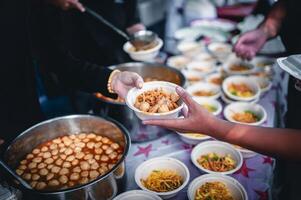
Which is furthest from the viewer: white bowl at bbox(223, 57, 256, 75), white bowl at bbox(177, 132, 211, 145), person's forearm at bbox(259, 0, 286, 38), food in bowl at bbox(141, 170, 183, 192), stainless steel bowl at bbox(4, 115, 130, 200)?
white bowl at bbox(223, 57, 256, 75)

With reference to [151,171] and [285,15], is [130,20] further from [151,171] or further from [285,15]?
[151,171]

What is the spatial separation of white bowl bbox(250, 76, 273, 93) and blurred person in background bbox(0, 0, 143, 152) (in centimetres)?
154

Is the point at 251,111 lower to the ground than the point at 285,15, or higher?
lower

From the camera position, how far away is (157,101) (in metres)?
1.85

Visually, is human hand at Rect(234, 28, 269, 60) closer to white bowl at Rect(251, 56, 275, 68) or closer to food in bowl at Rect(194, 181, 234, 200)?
white bowl at Rect(251, 56, 275, 68)

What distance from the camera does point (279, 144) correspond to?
60.5 inches

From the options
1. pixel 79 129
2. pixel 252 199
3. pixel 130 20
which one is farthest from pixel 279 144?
pixel 130 20

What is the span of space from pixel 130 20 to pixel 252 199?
2640mm

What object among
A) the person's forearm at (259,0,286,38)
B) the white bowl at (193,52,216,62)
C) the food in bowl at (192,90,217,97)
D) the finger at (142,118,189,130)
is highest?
the person's forearm at (259,0,286,38)

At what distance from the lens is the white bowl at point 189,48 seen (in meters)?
3.71

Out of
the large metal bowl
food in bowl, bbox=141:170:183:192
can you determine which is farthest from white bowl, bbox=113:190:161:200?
the large metal bowl

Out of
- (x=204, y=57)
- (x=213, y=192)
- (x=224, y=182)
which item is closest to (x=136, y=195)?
(x=213, y=192)

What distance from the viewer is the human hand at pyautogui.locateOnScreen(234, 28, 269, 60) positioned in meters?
3.03

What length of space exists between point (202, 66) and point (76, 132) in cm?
179
